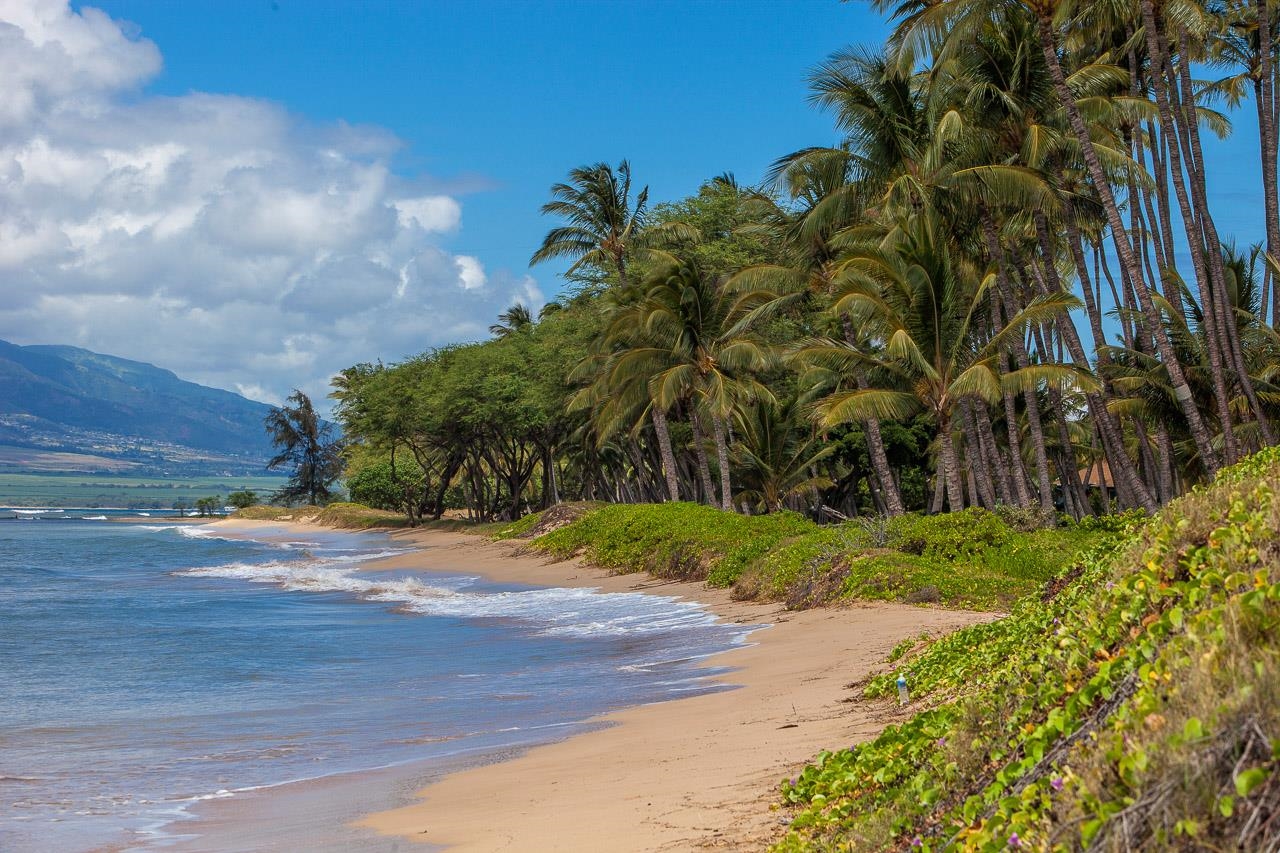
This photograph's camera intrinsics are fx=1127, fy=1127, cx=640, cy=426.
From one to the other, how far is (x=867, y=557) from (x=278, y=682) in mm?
8178

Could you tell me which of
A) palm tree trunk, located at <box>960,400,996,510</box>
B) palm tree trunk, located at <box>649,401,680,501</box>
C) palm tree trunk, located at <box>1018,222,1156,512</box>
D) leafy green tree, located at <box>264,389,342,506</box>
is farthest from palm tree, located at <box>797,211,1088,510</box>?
leafy green tree, located at <box>264,389,342,506</box>

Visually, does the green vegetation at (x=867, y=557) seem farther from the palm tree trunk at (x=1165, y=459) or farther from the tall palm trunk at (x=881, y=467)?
the palm tree trunk at (x=1165, y=459)

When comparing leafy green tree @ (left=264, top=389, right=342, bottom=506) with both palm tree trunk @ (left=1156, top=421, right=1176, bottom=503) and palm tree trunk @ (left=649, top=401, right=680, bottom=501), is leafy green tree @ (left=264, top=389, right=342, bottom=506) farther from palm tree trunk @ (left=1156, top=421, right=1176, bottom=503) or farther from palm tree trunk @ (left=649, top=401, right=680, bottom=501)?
palm tree trunk @ (left=1156, top=421, right=1176, bottom=503)

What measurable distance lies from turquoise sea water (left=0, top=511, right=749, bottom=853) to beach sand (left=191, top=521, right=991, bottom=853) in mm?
813

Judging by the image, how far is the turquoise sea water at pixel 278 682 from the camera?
8.30 m

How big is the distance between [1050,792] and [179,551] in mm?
48991

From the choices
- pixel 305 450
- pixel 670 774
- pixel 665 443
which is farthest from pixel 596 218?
pixel 305 450

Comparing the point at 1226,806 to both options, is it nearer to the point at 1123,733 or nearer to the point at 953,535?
the point at 1123,733

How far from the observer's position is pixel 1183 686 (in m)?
3.34

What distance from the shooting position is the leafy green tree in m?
82.0

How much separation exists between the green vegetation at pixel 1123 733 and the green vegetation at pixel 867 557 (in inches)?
338

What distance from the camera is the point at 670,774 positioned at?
6750 millimetres

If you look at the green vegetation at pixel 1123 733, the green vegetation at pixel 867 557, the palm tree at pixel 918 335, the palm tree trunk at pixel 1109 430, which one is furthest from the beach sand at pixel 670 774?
the palm tree trunk at pixel 1109 430

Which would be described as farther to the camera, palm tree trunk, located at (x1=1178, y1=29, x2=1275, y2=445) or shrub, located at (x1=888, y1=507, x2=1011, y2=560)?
palm tree trunk, located at (x1=1178, y1=29, x2=1275, y2=445)
